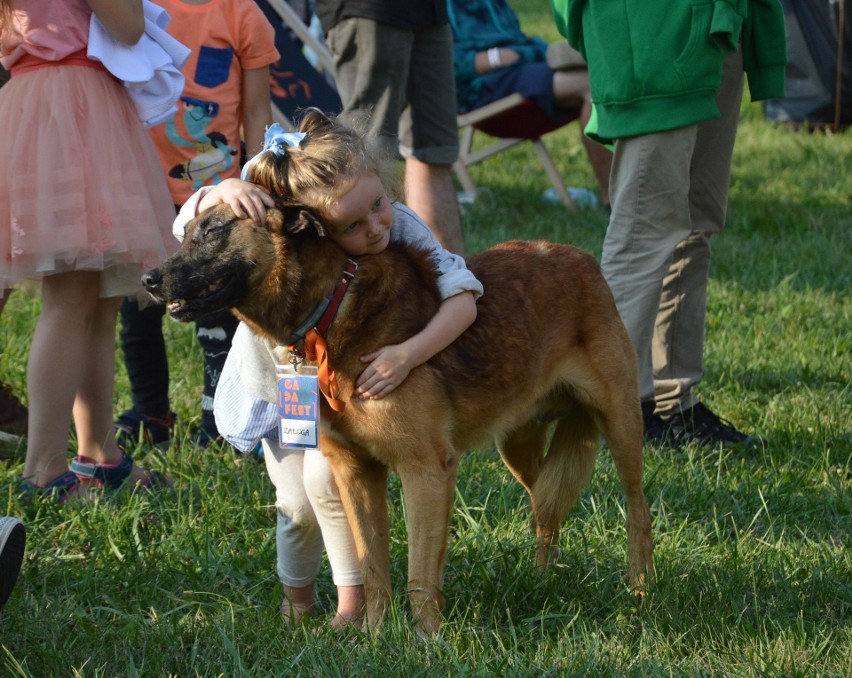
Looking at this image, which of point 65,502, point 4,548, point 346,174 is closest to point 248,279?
point 346,174

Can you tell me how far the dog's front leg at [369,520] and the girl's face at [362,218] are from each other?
57cm

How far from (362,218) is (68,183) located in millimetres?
1282

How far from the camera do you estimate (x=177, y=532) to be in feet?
11.8

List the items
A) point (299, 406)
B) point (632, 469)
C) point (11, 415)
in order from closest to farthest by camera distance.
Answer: point (299, 406) < point (632, 469) < point (11, 415)

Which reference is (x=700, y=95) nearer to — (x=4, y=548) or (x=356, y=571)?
(x=356, y=571)

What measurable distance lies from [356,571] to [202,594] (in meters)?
0.47

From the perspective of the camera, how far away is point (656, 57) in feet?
13.3

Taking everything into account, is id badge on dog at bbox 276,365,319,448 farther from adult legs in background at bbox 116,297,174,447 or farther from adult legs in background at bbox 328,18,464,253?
adult legs in background at bbox 328,18,464,253

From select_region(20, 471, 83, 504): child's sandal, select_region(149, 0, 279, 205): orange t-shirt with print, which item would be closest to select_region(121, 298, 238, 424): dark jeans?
select_region(149, 0, 279, 205): orange t-shirt with print

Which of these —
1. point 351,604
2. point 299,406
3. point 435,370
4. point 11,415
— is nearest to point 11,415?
point 11,415

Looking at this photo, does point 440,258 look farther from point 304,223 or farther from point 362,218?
point 304,223

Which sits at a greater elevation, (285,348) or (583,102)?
(285,348)

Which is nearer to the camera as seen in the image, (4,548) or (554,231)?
(4,548)

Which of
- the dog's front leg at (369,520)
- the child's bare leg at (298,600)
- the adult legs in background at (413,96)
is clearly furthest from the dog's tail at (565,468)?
the adult legs in background at (413,96)
